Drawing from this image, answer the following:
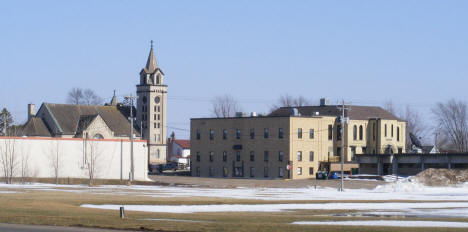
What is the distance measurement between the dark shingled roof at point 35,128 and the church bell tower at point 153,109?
33.1 metres

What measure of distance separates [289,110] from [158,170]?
28.6 m

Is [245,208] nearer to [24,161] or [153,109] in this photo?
[24,161]

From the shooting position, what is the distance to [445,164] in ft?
352

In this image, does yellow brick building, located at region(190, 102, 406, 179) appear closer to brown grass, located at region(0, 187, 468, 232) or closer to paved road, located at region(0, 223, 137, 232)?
brown grass, located at region(0, 187, 468, 232)

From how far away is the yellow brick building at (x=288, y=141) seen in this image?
4258 inches

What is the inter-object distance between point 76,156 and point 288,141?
101 ft

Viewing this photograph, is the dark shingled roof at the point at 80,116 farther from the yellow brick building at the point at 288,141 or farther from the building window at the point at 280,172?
the building window at the point at 280,172

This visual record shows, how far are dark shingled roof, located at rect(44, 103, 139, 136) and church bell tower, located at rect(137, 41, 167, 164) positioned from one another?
1970 cm

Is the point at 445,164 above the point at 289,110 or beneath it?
beneath

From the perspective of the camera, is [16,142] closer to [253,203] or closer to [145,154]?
[145,154]

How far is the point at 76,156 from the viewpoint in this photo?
300 ft

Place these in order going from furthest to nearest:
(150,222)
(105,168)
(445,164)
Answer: (445,164), (105,168), (150,222)

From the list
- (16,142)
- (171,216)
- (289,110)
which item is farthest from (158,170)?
(171,216)

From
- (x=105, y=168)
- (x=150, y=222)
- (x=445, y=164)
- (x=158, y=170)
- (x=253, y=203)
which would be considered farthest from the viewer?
(x=158, y=170)
